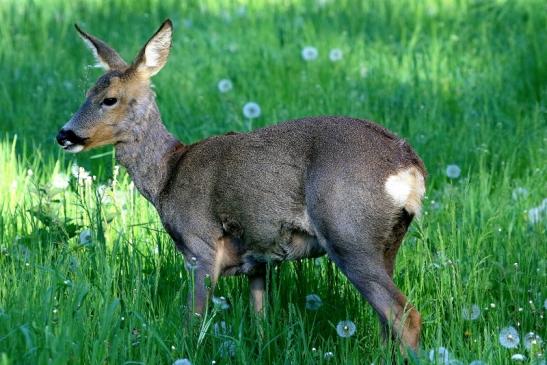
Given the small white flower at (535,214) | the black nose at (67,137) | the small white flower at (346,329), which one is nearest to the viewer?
the small white flower at (346,329)

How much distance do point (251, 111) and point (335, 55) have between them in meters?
1.43

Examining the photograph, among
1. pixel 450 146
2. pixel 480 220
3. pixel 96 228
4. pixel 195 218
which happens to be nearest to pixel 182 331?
pixel 195 218

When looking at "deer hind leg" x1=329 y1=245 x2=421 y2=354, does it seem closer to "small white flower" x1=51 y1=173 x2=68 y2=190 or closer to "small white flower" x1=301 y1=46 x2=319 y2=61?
"small white flower" x1=51 y1=173 x2=68 y2=190

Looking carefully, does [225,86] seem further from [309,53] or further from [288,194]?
[288,194]

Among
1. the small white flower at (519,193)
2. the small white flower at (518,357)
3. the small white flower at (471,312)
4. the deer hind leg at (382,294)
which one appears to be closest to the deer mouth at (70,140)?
the deer hind leg at (382,294)

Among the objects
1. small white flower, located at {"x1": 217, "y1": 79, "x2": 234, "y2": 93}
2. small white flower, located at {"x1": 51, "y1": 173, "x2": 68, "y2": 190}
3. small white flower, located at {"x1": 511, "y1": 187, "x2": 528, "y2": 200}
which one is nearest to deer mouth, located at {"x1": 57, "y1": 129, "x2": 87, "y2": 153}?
small white flower, located at {"x1": 51, "y1": 173, "x2": 68, "y2": 190}

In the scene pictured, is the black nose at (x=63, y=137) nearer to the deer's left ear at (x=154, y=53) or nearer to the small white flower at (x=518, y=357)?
the deer's left ear at (x=154, y=53)

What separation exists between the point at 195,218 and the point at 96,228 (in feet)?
1.85

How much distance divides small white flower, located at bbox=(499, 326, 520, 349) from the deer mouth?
81.4 inches

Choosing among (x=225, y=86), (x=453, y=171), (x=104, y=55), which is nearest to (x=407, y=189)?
(x=104, y=55)

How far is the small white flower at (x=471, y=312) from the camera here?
4.99 m

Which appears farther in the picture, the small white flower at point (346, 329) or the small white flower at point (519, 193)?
the small white flower at point (519, 193)

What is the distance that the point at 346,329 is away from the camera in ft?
16.0

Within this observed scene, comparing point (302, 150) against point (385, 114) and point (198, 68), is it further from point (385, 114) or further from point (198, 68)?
point (198, 68)
